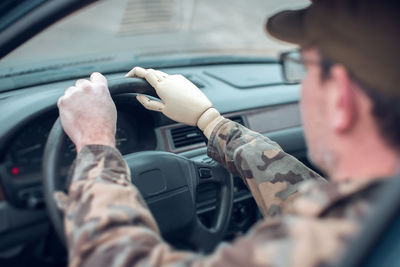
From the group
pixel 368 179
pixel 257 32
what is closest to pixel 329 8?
pixel 368 179

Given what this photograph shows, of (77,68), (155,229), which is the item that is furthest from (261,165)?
(77,68)

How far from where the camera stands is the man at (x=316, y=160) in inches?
36.9

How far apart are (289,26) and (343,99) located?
0.30 m

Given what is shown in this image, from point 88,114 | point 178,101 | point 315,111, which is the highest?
point 315,111

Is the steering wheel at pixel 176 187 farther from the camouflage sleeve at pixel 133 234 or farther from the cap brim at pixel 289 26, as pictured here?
the cap brim at pixel 289 26

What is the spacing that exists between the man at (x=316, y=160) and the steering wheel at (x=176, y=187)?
1.06 feet

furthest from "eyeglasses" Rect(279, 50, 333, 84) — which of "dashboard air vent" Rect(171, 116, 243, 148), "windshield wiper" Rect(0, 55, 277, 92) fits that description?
"windshield wiper" Rect(0, 55, 277, 92)

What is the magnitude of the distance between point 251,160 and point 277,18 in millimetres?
552

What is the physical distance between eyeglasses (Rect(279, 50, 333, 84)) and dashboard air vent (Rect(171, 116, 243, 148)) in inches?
29.6

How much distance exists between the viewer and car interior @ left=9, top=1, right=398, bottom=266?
159cm

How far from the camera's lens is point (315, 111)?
1.13m

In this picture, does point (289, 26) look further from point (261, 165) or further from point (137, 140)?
point (137, 140)

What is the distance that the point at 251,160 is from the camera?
1.65m

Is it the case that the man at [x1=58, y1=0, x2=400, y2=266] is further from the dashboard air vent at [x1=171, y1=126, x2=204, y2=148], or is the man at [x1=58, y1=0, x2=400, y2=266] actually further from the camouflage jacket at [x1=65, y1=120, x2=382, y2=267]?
the dashboard air vent at [x1=171, y1=126, x2=204, y2=148]
